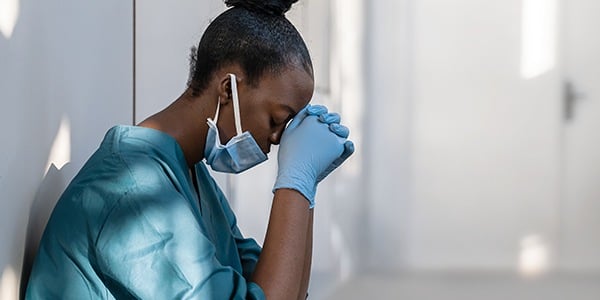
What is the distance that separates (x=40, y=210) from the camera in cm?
138

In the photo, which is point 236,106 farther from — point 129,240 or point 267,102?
point 129,240

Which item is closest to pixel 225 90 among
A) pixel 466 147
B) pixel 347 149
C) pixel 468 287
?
pixel 347 149

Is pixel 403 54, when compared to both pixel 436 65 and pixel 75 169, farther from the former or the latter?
pixel 75 169

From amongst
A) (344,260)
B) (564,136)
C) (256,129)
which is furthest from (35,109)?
(564,136)

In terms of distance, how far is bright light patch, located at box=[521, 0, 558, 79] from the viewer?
14.5ft

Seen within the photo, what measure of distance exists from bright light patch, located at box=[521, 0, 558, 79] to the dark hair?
321 centimetres

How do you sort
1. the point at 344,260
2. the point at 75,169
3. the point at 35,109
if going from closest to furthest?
the point at 35,109, the point at 75,169, the point at 344,260

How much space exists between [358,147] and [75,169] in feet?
9.96

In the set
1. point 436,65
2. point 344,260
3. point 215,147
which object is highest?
point 215,147

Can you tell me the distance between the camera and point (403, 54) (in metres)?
4.53

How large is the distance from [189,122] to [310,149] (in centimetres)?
19

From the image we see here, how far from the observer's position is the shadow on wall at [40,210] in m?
1.31

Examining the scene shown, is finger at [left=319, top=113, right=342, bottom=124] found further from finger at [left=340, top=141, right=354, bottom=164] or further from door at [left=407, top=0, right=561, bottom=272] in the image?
door at [left=407, top=0, right=561, bottom=272]

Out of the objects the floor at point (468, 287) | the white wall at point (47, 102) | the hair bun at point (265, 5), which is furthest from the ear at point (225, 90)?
the floor at point (468, 287)
